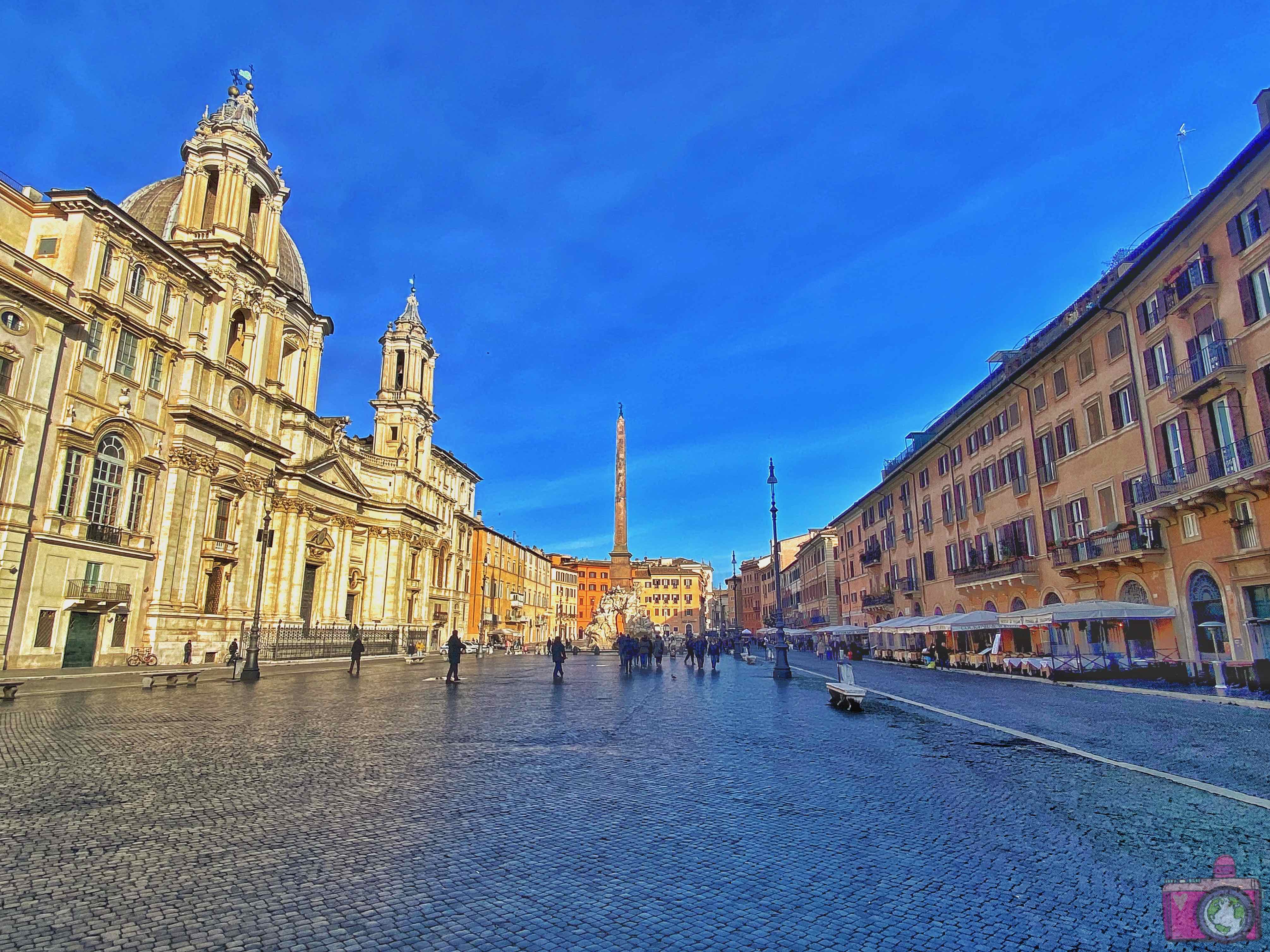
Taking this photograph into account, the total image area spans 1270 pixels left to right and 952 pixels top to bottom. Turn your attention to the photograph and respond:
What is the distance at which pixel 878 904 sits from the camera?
13.3ft

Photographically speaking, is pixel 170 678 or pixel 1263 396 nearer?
pixel 1263 396

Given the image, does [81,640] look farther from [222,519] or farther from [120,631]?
[222,519]

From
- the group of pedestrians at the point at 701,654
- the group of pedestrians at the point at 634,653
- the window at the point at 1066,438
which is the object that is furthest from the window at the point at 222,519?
the window at the point at 1066,438

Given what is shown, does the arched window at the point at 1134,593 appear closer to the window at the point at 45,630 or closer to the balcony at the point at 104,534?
the window at the point at 45,630

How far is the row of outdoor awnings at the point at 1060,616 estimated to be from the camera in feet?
68.0

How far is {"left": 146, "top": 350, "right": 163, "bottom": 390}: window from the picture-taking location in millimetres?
30156

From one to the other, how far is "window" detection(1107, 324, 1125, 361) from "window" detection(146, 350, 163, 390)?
37489 millimetres

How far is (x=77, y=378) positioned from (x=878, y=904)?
31845 mm

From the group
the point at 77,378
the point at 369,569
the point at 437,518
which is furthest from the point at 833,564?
the point at 77,378

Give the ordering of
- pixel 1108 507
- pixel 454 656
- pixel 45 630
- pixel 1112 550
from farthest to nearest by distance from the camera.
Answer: pixel 45 630 < pixel 1108 507 < pixel 1112 550 < pixel 454 656

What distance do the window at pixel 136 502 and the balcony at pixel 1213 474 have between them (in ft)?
122

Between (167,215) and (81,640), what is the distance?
2410 cm

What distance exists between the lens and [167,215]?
38344 mm

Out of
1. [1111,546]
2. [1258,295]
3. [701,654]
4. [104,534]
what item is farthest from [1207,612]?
[104,534]
